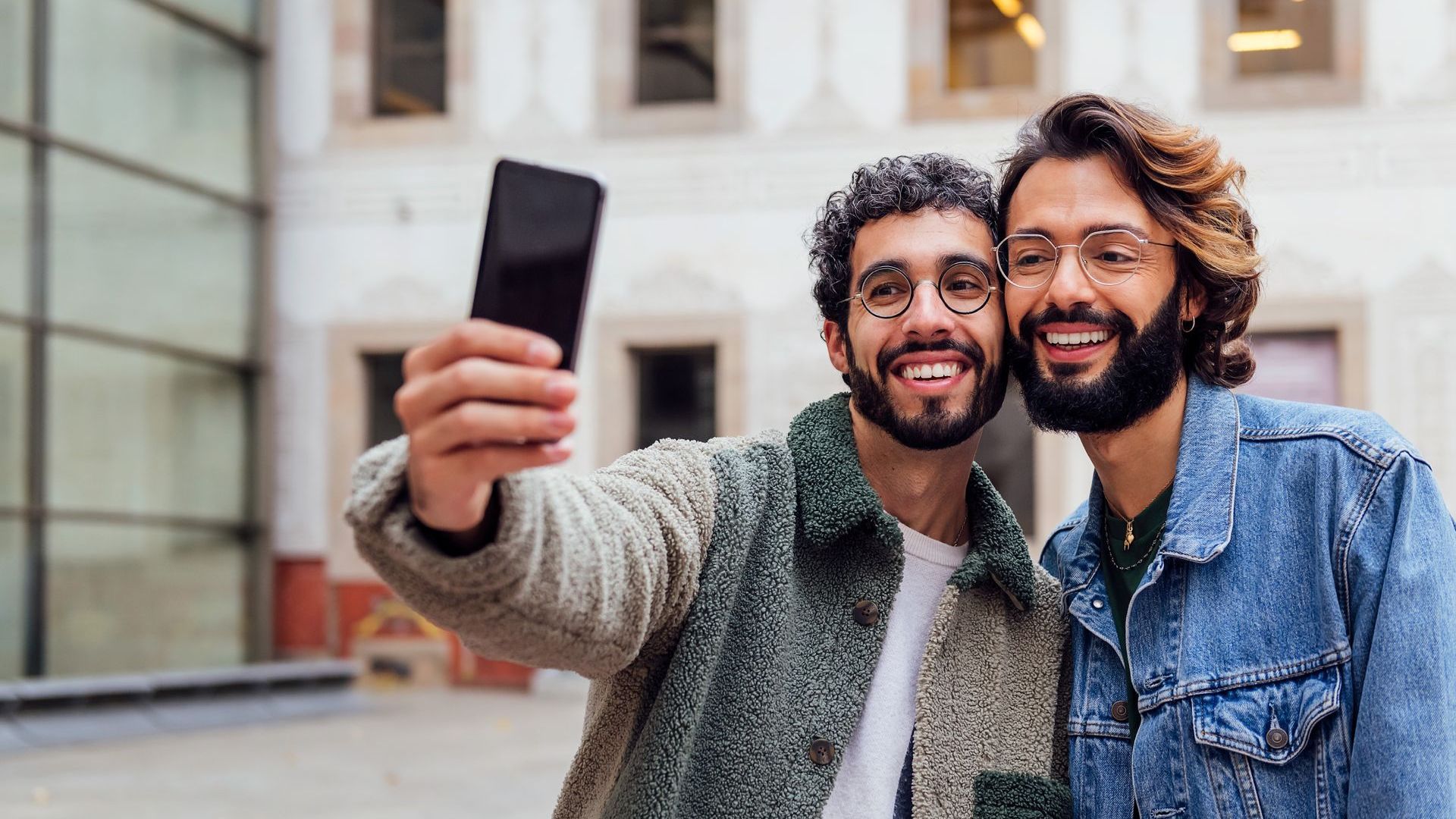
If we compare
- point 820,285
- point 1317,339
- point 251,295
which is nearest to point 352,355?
point 251,295

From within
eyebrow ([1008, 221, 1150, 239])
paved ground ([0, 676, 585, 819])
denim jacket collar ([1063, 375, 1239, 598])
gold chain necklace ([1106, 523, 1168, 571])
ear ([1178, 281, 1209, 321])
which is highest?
eyebrow ([1008, 221, 1150, 239])

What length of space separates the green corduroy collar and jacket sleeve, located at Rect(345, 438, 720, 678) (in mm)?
197

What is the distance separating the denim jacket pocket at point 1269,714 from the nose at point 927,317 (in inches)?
26.4

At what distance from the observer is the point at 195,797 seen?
27.9 ft

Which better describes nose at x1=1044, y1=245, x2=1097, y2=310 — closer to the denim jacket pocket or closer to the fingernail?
the denim jacket pocket

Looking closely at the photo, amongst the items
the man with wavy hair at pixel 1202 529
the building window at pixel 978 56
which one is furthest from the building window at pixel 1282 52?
the man with wavy hair at pixel 1202 529

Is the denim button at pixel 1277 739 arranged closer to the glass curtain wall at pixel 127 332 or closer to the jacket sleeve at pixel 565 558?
the jacket sleeve at pixel 565 558

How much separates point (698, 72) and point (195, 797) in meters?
8.45

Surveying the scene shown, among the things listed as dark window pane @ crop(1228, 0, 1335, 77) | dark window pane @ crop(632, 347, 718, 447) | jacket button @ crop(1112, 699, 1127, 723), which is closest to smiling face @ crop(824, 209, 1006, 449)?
jacket button @ crop(1112, 699, 1127, 723)

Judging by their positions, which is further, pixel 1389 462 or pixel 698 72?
pixel 698 72

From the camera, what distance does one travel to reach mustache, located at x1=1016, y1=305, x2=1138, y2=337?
259 centimetres

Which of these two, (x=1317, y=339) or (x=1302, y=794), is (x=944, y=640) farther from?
(x=1317, y=339)

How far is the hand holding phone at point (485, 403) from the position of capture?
1564 mm

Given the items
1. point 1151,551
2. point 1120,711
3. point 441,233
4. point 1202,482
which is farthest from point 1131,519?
point 441,233
